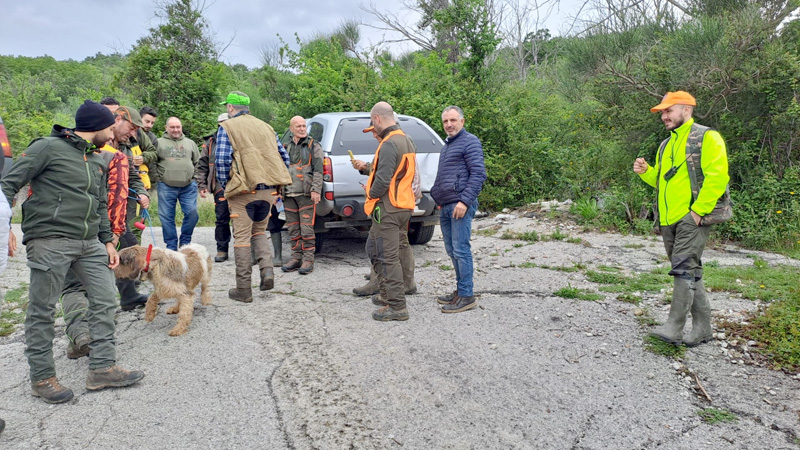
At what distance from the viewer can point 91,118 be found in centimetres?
340

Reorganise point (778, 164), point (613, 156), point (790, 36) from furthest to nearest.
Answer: point (613, 156) → point (778, 164) → point (790, 36)

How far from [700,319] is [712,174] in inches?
45.4

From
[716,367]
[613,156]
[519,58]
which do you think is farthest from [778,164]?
[519,58]

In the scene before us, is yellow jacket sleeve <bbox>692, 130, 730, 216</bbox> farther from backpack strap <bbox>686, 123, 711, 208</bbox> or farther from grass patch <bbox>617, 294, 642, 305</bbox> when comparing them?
grass patch <bbox>617, 294, 642, 305</bbox>

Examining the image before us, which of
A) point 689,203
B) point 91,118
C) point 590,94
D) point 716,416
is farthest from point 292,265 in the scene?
point 590,94

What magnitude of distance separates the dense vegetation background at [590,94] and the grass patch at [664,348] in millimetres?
4103

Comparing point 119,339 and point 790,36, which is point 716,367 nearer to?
point 119,339

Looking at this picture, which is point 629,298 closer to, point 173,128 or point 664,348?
point 664,348

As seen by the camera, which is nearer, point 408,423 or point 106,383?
point 408,423

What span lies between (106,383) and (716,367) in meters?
4.28

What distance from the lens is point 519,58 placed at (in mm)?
24203

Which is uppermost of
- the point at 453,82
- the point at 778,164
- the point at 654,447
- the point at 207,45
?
the point at 207,45

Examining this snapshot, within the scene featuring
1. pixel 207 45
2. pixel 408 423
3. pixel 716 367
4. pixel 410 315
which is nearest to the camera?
pixel 408 423

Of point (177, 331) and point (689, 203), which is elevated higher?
point (689, 203)
